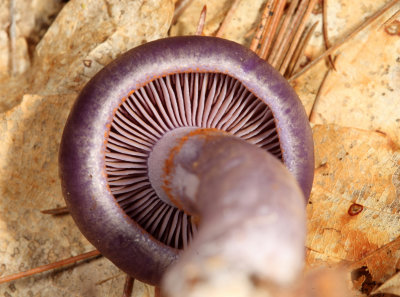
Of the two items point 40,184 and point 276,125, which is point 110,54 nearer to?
point 40,184

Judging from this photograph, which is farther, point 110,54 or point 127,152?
point 110,54

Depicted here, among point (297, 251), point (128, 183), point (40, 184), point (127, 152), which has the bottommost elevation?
point (40, 184)

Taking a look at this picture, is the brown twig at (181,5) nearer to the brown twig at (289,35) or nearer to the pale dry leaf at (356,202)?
the brown twig at (289,35)

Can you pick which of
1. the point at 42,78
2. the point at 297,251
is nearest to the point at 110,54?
the point at 42,78

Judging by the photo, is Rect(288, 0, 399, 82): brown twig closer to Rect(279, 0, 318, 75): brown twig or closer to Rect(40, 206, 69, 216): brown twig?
Rect(279, 0, 318, 75): brown twig

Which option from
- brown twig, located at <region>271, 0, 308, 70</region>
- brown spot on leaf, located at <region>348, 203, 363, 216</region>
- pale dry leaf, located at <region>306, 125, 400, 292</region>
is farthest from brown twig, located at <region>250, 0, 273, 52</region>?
brown spot on leaf, located at <region>348, 203, 363, 216</region>

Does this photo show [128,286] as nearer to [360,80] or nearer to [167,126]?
[167,126]
